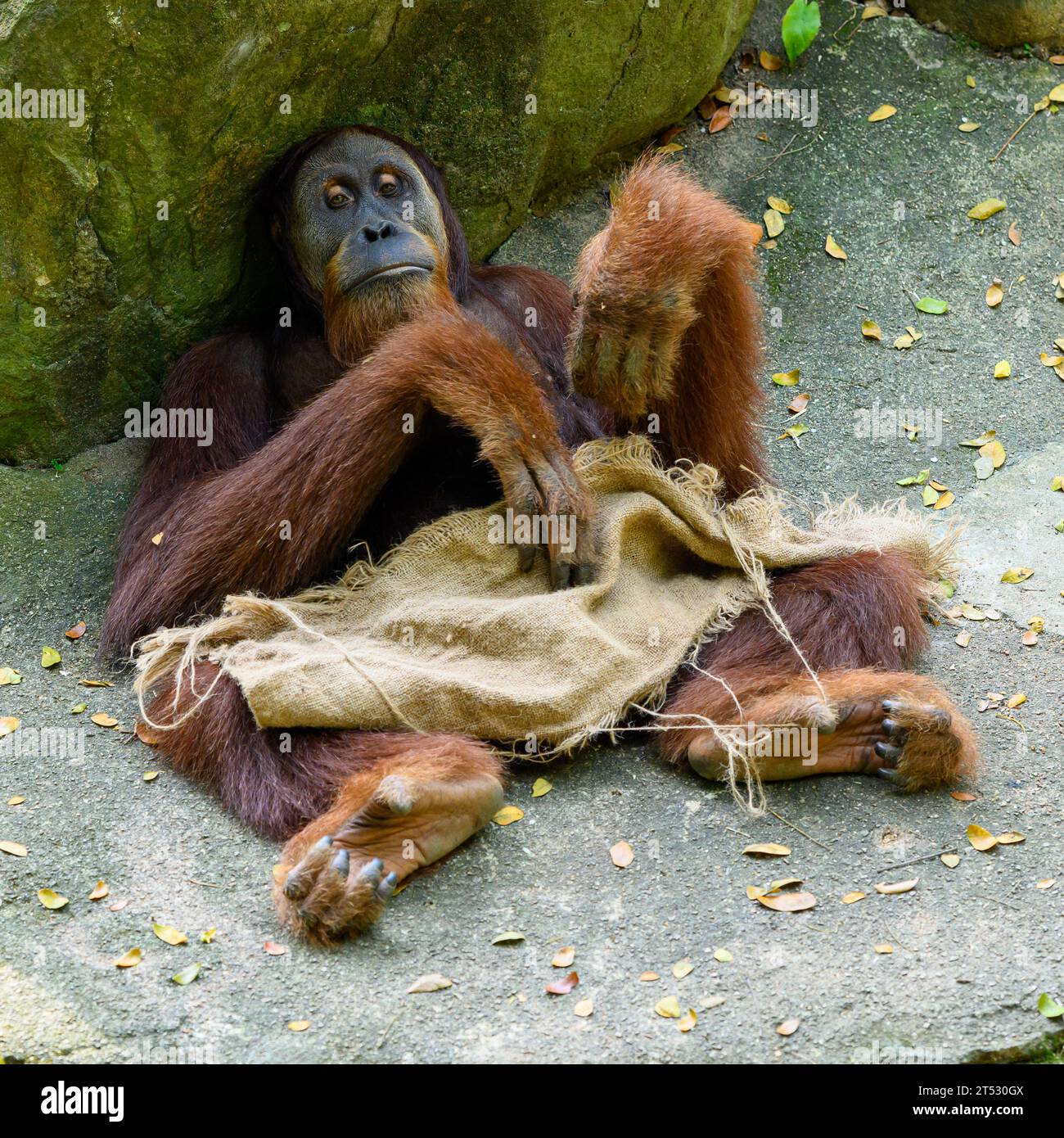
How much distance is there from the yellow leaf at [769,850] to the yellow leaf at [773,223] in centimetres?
287

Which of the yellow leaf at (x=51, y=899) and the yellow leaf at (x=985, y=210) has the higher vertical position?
the yellow leaf at (x=985, y=210)

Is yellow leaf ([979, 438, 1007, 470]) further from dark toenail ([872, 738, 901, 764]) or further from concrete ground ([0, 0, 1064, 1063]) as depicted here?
dark toenail ([872, 738, 901, 764])

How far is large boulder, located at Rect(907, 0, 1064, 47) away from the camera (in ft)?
18.9

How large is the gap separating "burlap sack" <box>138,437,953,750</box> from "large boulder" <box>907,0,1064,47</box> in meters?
2.77

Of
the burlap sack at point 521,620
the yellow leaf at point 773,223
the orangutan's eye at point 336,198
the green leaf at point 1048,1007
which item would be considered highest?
the yellow leaf at point 773,223

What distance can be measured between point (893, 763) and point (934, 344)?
2292mm

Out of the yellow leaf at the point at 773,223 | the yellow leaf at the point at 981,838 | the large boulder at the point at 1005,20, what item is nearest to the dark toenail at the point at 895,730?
the yellow leaf at the point at 981,838

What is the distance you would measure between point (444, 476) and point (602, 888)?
1.41 metres

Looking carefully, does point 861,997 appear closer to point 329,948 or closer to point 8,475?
point 329,948

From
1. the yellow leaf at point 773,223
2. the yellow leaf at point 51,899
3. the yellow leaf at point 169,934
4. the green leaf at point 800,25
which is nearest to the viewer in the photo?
the yellow leaf at point 169,934

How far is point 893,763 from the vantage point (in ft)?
11.1

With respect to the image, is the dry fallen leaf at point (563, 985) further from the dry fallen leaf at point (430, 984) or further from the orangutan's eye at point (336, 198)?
the orangutan's eye at point (336, 198)

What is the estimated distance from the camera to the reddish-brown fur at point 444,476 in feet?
11.0

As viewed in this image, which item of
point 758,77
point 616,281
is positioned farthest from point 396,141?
point 758,77
